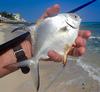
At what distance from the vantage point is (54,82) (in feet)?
37.3

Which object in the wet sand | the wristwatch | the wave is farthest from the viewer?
the wave

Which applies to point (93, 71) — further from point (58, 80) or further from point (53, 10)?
point (53, 10)

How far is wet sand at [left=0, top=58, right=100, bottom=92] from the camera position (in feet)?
32.8

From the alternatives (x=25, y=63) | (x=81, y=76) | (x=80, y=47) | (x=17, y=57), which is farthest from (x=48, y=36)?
(x=81, y=76)

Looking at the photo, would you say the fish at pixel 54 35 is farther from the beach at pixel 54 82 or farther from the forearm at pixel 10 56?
the beach at pixel 54 82

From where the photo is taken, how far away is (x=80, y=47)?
7.86 ft

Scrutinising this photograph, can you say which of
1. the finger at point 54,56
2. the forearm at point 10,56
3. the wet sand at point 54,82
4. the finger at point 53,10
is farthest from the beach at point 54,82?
the finger at point 54,56

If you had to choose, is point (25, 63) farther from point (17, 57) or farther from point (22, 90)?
point (22, 90)

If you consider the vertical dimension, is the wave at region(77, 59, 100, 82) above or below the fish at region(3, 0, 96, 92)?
below

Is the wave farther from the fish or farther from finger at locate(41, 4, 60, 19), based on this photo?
the fish

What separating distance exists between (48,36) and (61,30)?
0.34 ft

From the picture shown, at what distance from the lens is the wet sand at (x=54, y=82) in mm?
9985

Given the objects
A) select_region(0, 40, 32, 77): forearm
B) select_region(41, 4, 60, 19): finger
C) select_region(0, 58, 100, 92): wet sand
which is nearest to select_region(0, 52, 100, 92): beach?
select_region(0, 58, 100, 92): wet sand

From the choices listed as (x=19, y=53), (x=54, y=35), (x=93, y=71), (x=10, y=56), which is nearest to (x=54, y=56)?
(x=54, y=35)
